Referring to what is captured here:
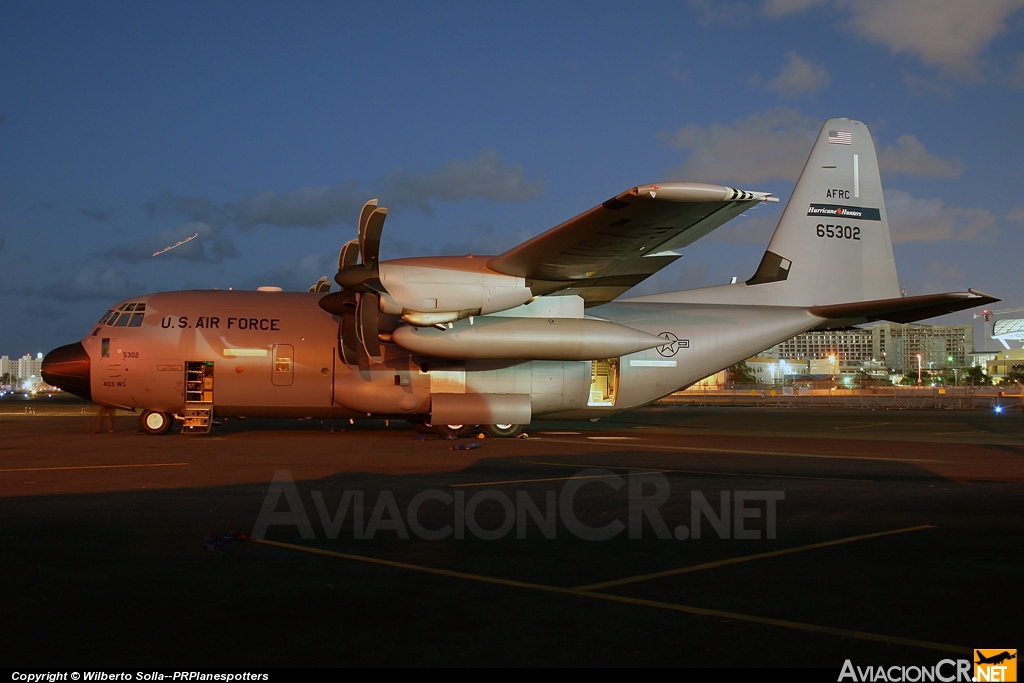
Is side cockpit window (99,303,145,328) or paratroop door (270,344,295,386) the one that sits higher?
side cockpit window (99,303,145,328)

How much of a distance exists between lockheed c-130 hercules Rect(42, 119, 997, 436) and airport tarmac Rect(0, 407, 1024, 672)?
15.8 feet

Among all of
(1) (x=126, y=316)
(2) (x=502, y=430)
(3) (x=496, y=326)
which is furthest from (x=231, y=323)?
(2) (x=502, y=430)

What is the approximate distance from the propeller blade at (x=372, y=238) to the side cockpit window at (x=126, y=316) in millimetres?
6068

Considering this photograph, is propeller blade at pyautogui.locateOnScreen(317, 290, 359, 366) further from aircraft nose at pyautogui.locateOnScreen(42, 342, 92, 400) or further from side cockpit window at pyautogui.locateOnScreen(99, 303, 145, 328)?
aircraft nose at pyautogui.locateOnScreen(42, 342, 92, 400)

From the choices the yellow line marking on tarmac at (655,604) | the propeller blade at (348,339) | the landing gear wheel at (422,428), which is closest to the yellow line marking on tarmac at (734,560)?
the yellow line marking on tarmac at (655,604)

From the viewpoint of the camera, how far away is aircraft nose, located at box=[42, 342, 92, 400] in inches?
703

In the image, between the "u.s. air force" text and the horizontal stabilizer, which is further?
the "u.s. air force" text

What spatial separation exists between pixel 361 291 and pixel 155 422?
6499 millimetres

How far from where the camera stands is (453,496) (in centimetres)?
930

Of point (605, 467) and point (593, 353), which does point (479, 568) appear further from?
point (593, 353)

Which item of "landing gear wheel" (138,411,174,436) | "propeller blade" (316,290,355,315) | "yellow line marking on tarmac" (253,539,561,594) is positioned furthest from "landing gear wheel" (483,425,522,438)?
"yellow line marking on tarmac" (253,539,561,594)

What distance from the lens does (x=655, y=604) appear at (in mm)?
4977

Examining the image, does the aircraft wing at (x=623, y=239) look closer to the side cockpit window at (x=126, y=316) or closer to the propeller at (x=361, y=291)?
the propeller at (x=361, y=291)

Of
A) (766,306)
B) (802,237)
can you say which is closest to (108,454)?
(766,306)
